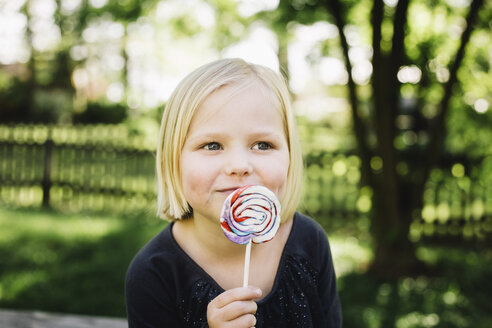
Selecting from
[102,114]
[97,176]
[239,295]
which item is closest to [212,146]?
[239,295]

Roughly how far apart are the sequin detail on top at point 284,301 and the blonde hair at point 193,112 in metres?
0.23

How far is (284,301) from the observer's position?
172cm

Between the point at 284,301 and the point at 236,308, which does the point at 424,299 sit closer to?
the point at 284,301

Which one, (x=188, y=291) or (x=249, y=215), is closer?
(x=249, y=215)

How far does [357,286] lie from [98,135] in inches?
275

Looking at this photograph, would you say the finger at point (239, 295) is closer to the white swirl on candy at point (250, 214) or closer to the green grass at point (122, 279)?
the white swirl on candy at point (250, 214)

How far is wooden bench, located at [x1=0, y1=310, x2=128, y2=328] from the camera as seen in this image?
7.68 feet

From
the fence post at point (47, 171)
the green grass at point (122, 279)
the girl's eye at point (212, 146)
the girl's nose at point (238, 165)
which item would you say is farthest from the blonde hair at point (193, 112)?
the fence post at point (47, 171)

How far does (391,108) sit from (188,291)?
3.68 meters

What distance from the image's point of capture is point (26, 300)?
12.8ft

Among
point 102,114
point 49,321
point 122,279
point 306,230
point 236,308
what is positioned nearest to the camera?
point 236,308

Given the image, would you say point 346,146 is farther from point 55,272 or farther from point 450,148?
point 55,272

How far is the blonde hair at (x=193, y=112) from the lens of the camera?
1.57 m

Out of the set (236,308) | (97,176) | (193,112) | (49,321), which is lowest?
(97,176)
